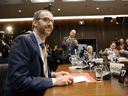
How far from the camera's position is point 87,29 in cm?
643

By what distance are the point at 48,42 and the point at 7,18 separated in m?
3.02

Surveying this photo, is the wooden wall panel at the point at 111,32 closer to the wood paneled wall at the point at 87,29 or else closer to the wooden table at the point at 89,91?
the wood paneled wall at the point at 87,29

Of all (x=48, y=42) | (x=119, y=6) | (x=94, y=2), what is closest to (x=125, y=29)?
(x=119, y=6)

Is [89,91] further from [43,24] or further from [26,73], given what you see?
Result: [43,24]

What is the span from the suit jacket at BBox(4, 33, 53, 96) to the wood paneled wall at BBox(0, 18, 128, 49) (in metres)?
5.63

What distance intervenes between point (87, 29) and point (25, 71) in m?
6.21

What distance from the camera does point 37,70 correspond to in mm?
741

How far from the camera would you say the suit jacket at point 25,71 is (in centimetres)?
61

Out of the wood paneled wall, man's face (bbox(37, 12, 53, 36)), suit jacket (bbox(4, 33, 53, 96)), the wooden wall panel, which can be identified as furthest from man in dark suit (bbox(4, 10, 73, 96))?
the wooden wall panel

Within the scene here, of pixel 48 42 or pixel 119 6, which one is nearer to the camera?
pixel 119 6

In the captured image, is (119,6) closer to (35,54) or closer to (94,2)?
(94,2)

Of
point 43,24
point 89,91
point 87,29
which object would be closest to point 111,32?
point 87,29

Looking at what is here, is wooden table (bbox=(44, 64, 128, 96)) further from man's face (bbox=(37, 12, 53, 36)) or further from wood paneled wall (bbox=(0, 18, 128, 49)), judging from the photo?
wood paneled wall (bbox=(0, 18, 128, 49))

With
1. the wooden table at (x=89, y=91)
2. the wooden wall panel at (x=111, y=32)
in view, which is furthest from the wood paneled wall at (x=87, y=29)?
the wooden table at (x=89, y=91)
